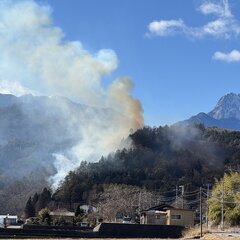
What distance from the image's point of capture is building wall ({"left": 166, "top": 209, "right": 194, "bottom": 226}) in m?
87.4

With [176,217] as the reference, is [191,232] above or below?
below

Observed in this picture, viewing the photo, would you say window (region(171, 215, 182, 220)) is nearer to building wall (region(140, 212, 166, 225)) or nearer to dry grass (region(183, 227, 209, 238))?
building wall (region(140, 212, 166, 225))

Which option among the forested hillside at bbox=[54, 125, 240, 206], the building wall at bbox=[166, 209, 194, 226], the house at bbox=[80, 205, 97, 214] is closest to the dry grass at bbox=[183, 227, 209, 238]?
the building wall at bbox=[166, 209, 194, 226]

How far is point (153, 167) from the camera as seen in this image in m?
173

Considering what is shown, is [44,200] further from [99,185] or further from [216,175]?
[216,175]

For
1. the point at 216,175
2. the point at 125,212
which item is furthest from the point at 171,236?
the point at 216,175

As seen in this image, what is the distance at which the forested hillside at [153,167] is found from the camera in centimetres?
15138

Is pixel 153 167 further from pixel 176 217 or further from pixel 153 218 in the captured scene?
pixel 176 217

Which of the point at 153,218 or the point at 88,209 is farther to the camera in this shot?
the point at 88,209

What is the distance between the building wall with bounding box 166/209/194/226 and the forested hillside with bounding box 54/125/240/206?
5574cm

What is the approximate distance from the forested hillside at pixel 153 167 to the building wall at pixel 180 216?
55742mm

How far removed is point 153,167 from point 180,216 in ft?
278

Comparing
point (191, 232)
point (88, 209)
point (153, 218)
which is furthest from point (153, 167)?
point (191, 232)

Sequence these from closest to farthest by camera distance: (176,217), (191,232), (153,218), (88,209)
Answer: (191,232)
(176,217)
(153,218)
(88,209)
